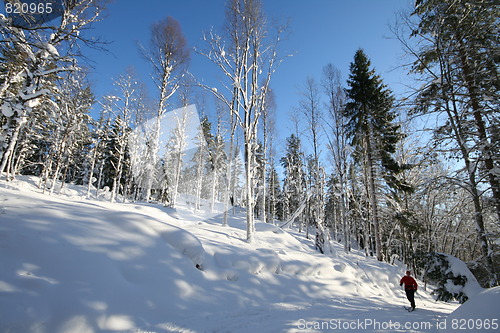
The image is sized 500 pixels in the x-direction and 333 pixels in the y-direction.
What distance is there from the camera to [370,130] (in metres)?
13.4

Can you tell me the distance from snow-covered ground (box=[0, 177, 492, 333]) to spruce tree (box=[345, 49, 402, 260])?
26.2 ft

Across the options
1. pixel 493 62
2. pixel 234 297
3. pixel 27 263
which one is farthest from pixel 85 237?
pixel 493 62

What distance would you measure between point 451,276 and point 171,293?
893 centimetres

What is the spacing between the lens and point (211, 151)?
25.7 metres

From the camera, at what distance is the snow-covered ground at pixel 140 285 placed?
3.11m

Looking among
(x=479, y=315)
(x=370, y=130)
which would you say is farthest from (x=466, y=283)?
(x=370, y=130)

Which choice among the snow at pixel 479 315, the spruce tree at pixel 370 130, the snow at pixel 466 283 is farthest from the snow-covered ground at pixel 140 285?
the spruce tree at pixel 370 130

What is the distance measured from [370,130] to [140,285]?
1444 cm

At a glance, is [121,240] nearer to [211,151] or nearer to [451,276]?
[451,276]

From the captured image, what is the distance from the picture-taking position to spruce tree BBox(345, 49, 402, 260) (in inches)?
491

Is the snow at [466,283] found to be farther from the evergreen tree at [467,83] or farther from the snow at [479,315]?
the snow at [479,315]

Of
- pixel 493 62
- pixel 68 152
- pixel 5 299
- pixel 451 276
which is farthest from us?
pixel 68 152

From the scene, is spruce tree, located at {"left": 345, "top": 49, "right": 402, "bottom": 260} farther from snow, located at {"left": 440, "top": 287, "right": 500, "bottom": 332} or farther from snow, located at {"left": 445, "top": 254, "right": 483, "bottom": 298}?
snow, located at {"left": 440, "top": 287, "right": 500, "bottom": 332}

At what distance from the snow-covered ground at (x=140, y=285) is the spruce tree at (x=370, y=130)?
26.2ft
